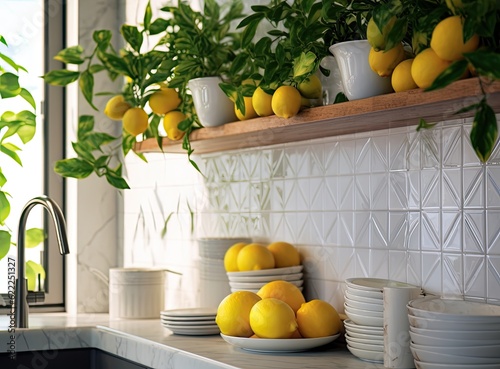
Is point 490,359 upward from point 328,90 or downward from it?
downward

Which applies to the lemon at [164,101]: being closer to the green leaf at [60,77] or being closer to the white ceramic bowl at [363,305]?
the green leaf at [60,77]

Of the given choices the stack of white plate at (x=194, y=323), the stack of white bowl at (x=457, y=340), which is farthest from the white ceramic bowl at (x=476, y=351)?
the stack of white plate at (x=194, y=323)

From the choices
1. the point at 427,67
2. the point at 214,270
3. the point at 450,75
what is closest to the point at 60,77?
the point at 214,270

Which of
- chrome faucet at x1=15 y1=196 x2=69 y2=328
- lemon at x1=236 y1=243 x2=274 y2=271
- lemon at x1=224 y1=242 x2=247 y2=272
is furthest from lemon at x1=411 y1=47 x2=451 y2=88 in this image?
chrome faucet at x1=15 y1=196 x2=69 y2=328

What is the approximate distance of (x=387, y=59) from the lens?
1.59 meters

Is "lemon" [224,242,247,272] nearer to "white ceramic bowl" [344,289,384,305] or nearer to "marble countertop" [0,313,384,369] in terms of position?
"marble countertop" [0,313,384,369]

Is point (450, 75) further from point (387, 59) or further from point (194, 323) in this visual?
point (194, 323)

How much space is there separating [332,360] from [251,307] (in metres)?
0.23

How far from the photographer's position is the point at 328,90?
185 centimetres

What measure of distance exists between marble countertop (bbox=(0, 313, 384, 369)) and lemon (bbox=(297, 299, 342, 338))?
0.15ft

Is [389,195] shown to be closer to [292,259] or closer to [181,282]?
[292,259]

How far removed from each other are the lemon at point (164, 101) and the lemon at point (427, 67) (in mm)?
995

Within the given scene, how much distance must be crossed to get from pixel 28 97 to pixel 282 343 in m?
1.61

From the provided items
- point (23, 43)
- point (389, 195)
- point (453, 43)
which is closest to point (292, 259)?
point (389, 195)
